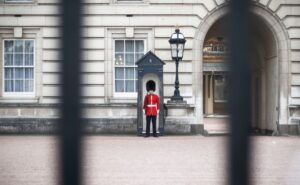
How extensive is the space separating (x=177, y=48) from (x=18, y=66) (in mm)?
5617

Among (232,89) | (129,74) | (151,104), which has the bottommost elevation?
(151,104)

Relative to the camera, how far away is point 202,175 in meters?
7.72

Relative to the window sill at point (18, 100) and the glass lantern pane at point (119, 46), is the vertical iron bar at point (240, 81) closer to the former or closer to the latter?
the window sill at point (18, 100)

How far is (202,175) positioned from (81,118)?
23.0ft

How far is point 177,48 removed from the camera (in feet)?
58.3

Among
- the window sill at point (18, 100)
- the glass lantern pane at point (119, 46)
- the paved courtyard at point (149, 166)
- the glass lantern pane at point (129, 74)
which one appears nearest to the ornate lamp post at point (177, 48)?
the glass lantern pane at point (129, 74)

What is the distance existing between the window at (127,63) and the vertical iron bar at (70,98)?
17994 millimetres

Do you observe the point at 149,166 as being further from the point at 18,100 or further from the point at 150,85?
the point at 18,100

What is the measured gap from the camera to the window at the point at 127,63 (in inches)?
744

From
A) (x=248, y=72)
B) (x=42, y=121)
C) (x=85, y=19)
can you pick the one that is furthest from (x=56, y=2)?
(x=42, y=121)

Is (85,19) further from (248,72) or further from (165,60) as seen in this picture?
(165,60)

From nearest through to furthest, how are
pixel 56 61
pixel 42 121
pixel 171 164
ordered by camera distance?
1. pixel 56 61
2. pixel 171 164
3. pixel 42 121

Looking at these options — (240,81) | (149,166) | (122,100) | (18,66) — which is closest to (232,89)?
(240,81)

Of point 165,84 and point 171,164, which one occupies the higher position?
point 165,84
